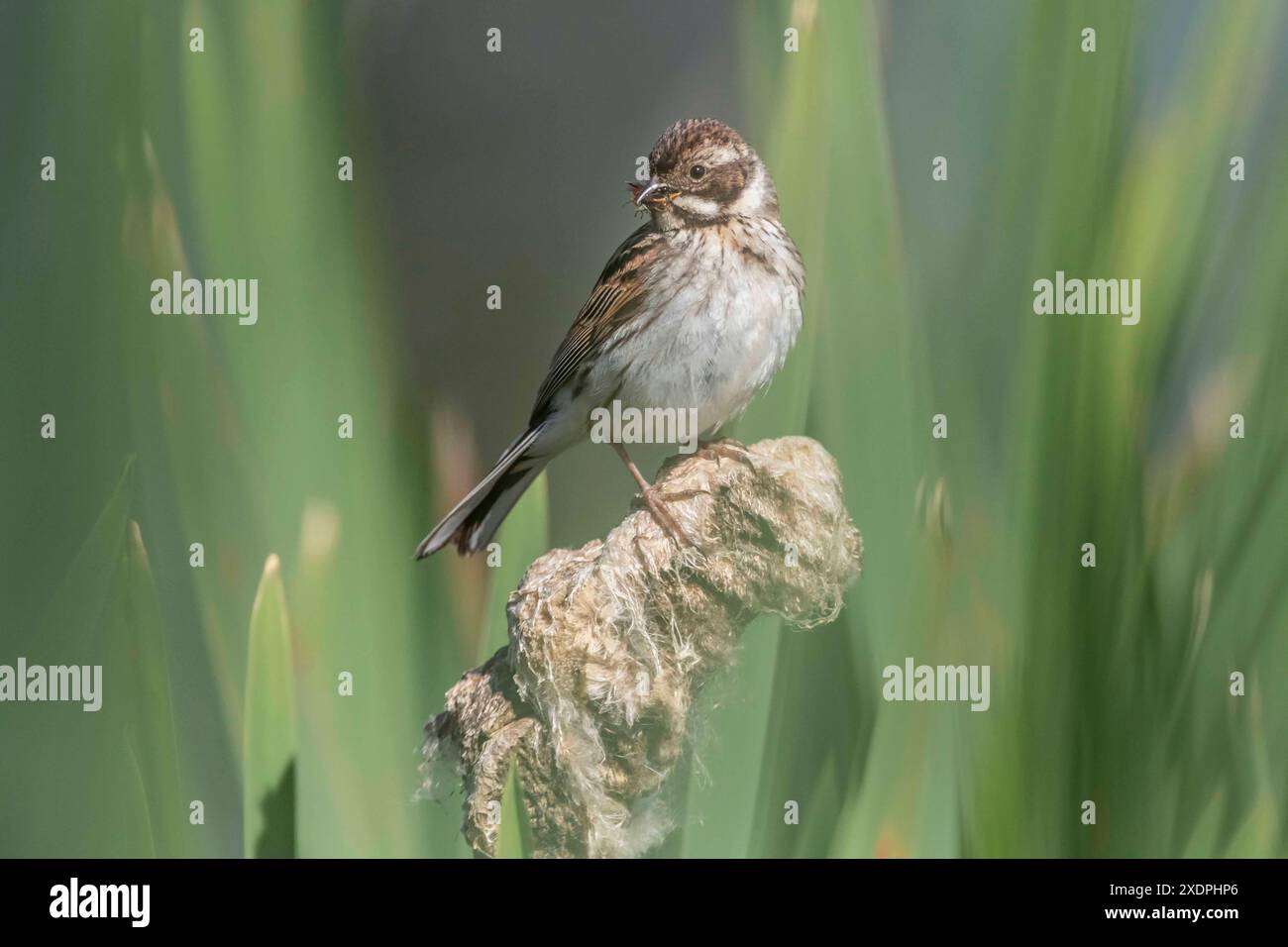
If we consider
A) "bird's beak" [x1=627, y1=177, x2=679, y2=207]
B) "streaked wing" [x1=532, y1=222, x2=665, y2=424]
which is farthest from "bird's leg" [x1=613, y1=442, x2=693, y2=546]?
"bird's beak" [x1=627, y1=177, x2=679, y2=207]

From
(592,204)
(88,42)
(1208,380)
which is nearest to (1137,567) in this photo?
(1208,380)

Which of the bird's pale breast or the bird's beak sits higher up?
the bird's beak

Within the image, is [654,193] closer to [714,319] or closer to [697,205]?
[697,205]

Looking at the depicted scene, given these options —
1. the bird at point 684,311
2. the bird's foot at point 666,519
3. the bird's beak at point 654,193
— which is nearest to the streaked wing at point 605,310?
the bird at point 684,311

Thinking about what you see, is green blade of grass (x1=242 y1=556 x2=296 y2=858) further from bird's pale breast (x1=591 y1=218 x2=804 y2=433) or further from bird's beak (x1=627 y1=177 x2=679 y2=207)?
bird's beak (x1=627 y1=177 x2=679 y2=207)

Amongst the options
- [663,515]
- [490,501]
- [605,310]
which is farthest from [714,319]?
[490,501]

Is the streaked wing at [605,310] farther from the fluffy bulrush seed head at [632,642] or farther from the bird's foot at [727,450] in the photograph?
the fluffy bulrush seed head at [632,642]
